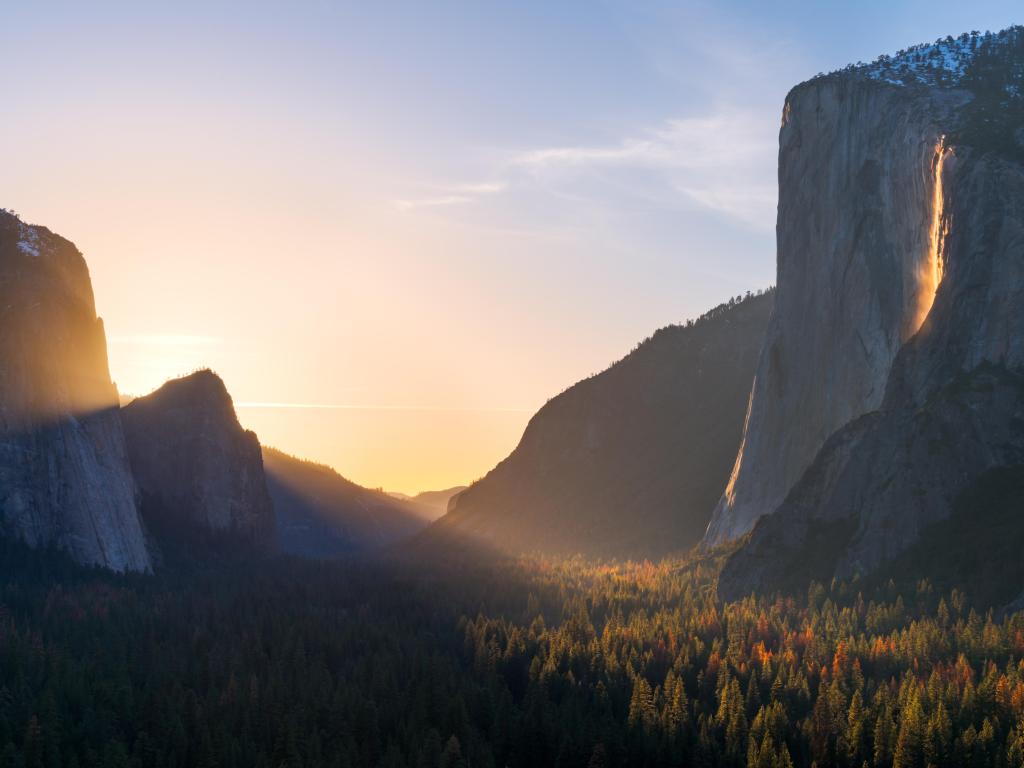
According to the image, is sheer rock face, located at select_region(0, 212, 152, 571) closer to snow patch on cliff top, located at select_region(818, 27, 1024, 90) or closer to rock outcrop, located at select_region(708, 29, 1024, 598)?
rock outcrop, located at select_region(708, 29, 1024, 598)

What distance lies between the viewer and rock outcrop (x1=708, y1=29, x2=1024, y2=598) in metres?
107

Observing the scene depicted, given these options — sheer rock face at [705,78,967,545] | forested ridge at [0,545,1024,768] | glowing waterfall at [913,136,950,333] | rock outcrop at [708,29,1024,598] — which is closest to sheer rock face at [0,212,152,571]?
forested ridge at [0,545,1024,768]

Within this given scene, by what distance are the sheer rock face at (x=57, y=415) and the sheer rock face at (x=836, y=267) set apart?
8511cm

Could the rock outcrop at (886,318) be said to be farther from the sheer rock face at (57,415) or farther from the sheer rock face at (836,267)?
the sheer rock face at (57,415)

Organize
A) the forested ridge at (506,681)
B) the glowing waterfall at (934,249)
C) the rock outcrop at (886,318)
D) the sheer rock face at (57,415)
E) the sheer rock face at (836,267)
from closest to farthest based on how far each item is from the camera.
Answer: the forested ridge at (506,681)
the rock outcrop at (886,318)
the glowing waterfall at (934,249)
the sheer rock face at (836,267)
the sheer rock face at (57,415)

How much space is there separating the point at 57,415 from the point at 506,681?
7085 centimetres

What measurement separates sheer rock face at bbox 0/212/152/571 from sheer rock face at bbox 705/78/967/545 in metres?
85.1

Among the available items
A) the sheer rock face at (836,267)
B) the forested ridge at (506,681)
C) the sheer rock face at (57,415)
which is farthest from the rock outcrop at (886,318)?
the sheer rock face at (57,415)

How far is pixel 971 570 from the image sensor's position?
99188mm

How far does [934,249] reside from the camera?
4616 inches

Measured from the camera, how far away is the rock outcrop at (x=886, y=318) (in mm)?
107125

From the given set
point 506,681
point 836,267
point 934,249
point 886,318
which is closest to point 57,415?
point 506,681

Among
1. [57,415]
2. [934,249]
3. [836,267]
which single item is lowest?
[57,415]

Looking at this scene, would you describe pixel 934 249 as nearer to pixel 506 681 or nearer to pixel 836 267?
pixel 836 267
